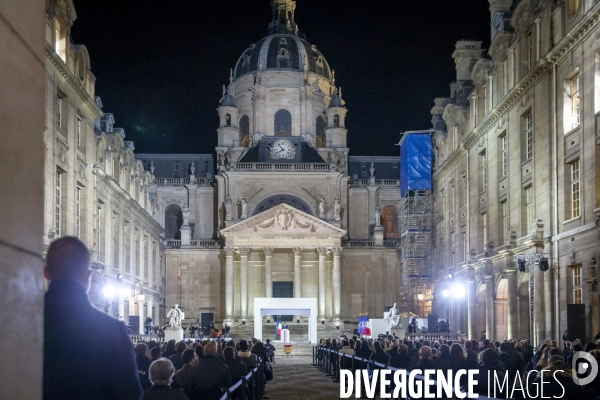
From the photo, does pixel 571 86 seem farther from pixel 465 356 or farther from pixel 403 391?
→ pixel 403 391

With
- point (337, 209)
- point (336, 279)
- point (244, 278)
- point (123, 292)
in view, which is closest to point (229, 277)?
point (244, 278)

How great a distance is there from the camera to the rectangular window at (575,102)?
2883 centimetres

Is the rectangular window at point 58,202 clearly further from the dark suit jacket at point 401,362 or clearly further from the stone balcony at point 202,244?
the stone balcony at point 202,244

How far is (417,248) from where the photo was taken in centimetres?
6278

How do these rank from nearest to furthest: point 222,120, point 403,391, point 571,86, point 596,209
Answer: point 403,391, point 596,209, point 571,86, point 222,120

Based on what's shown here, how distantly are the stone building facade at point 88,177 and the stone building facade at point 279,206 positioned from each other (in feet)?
47.8

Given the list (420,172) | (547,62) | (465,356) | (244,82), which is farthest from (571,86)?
(244,82)

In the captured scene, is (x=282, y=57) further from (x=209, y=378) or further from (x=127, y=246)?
(x=209, y=378)

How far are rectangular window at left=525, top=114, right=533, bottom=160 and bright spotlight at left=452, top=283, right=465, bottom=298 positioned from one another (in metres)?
13.1

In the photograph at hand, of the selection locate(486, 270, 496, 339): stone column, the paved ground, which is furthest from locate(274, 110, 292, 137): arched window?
the paved ground

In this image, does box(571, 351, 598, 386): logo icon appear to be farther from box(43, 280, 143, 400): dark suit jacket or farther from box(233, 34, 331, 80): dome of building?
box(233, 34, 331, 80): dome of building

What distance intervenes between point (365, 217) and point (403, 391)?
61832 mm

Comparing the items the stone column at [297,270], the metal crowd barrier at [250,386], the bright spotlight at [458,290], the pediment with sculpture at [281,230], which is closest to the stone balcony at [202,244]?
the pediment with sculpture at [281,230]

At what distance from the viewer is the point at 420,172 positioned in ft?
187
